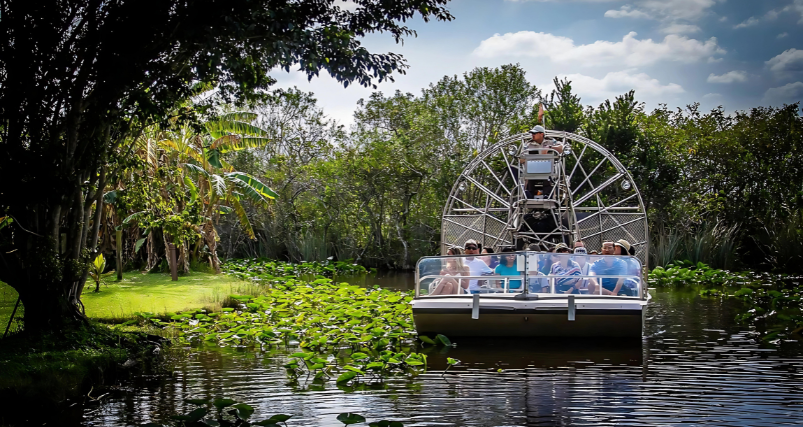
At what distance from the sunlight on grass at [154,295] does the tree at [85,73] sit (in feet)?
13.1

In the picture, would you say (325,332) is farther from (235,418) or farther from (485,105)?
(485,105)

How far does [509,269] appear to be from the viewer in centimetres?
1131

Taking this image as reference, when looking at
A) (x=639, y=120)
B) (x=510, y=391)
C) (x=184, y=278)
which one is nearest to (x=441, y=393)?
(x=510, y=391)

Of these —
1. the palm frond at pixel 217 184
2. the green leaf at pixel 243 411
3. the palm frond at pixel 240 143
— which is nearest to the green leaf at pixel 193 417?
the green leaf at pixel 243 411

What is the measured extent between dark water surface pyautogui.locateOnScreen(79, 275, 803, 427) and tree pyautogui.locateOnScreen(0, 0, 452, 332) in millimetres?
2133

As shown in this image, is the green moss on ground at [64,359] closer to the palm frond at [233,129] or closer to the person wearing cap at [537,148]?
the person wearing cap at [537,148]

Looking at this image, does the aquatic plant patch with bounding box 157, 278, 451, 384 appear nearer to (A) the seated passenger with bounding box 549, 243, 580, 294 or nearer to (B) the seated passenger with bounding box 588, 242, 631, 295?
(A) the seated passenger with bounding box 549, 243, 580, 294

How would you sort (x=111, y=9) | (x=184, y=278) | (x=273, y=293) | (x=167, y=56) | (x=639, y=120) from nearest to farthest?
1. (x=111, y=9)
2. (x=167, y=56)
3. (x=273, y=293)
4. (x=184, y=278)
5. (x=639, y=120)

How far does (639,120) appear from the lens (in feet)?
105

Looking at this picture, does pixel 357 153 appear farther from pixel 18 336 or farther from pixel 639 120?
pixel 18 336

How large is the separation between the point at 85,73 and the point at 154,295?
8.29 metres

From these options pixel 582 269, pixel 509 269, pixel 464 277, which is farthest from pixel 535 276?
pixel 464 277

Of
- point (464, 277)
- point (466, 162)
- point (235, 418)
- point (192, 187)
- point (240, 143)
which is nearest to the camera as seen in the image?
point (235, 418)

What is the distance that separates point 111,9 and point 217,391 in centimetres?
476
